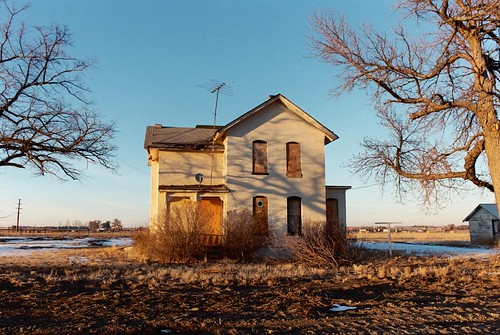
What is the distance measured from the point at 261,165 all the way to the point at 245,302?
518 inches

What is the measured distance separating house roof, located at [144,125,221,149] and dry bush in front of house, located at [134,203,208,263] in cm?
433

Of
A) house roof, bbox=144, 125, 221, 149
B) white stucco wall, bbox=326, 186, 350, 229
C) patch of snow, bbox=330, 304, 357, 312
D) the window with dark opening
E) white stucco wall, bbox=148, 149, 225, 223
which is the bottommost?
patch of snow, bbox=330, 304, 357, 312

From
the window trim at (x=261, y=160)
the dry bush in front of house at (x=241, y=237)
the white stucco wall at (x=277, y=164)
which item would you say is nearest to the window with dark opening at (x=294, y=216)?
the white stucco wall at (x=277, y=164)

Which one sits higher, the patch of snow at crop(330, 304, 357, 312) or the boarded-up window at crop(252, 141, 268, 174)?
the boarded-up window at crop(252, 141, 268, 174)

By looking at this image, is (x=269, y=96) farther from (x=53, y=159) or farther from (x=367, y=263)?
(x=53, y=159)

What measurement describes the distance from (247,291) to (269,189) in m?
11.2

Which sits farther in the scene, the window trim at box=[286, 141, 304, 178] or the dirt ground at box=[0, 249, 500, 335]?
the window trim at box=[286, 141, 304, 178]

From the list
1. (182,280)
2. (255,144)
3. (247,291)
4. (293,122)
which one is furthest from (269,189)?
(247,291)

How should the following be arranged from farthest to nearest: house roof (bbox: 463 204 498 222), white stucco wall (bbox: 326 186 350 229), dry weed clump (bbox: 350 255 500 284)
→ house roof (bbox: 463 204 498 222) < white stucco wall (bbox: 326 186 350 229) < dry weed clump (bbox: 350 255 500 284)

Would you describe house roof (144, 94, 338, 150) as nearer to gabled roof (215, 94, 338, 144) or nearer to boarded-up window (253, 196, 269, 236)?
gabled roof (215, 94, 338, 144)

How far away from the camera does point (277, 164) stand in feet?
71.8

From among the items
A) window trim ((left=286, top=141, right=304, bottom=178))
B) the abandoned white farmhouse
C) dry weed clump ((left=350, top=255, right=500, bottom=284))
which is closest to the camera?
dry weed clump ((left=350, top=255, right=500, bottom=284))

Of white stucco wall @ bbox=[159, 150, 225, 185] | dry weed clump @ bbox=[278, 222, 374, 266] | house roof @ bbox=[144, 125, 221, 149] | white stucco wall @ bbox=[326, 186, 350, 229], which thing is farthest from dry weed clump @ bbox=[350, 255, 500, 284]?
house roof @ bbox=[144, 125, 221, 149]

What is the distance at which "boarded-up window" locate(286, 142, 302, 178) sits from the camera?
22.1 m
